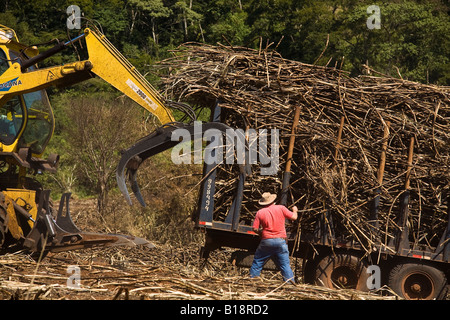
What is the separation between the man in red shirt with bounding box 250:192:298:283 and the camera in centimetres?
810

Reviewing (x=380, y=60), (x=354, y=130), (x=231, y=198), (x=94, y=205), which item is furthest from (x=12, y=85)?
(x=380, y=60)

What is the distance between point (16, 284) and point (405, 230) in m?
5.35

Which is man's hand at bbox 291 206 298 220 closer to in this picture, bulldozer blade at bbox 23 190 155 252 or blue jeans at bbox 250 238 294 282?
blue jeans at bbox 250 238 294 282

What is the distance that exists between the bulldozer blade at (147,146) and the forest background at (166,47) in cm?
338

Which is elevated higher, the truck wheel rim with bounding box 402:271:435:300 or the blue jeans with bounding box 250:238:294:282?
the blue jeans with bounding box 250:238:294:282

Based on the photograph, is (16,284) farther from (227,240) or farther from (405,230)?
(405,230)

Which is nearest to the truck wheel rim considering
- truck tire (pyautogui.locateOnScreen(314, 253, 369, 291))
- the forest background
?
truck tire (pyautogui.locateOnScreen(314, 253, 369, 291))

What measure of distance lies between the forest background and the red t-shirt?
4.45m

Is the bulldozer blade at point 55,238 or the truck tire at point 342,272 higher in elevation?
the bulldozer blade at point 55,238

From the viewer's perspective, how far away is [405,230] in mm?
8539

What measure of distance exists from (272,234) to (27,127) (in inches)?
180

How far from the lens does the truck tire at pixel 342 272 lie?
8688 mm

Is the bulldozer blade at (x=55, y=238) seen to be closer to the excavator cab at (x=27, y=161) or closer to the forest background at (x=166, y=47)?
the excavator cab at (x=27, y=161)

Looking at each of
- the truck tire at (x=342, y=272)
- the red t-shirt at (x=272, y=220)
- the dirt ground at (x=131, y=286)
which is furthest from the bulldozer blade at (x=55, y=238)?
the truck tire at (x=342, y=272)
